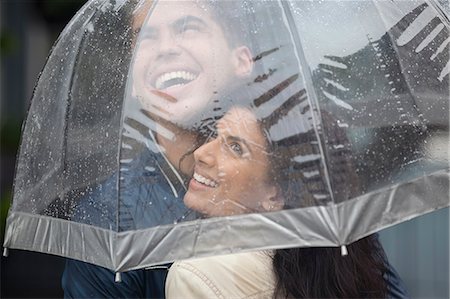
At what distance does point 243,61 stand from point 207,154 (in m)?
0.23

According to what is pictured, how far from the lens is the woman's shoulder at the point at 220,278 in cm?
228

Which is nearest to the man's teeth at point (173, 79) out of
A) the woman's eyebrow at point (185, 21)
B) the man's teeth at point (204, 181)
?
the woman's eyebrow at point (185, 21)

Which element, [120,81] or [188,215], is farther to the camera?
[120,81]

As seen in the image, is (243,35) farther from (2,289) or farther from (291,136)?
(2,289)

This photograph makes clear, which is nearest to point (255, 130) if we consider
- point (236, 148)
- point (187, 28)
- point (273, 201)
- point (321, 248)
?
point (236, 148)

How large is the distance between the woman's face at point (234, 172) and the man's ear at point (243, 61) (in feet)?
0.29

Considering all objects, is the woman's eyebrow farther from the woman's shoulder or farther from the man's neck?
the woman's shoulder

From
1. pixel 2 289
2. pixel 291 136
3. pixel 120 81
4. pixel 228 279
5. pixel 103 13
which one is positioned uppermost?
pixel 103 13

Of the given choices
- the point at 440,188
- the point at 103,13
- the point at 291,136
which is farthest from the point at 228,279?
the point at 103,13

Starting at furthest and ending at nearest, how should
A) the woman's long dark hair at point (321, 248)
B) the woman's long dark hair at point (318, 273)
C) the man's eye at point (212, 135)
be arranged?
the woman's long dark hair at point (318, 273) → the man's eye at point (212, 135) → the woman's long dark hair at point (321, 248)

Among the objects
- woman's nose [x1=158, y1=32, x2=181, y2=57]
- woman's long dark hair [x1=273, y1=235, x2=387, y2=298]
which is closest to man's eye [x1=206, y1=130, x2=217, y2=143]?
woman's nose [x1=158, y1=32, x2=181, y2=57]

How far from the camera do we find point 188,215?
7.24 feet

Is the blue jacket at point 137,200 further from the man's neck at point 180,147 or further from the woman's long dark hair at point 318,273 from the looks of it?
the woman's long dark hair at point 318,273

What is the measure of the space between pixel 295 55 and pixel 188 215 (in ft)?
1.45
